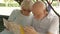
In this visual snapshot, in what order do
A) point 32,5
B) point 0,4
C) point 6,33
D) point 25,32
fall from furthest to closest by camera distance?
point 0,4 → point 6,33 → point 32,5 → point 25,32

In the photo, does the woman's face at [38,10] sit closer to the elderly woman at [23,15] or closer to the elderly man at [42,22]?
the elderly man at [42,22]

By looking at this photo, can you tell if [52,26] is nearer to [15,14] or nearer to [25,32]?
[25,32]

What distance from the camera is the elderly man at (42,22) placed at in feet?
4.78

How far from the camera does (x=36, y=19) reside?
5.14ft

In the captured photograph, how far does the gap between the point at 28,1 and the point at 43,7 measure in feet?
0.73

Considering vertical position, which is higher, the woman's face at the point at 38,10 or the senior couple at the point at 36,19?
the woman's face at the point at 38,10

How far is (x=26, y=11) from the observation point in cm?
162

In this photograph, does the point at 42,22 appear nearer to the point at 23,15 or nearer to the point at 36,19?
the point at 36,19

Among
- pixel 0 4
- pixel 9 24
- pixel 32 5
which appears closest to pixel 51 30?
pixel 32 5

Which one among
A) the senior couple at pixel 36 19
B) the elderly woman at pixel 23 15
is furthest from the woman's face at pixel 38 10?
Result: the elderly woman at pixel 23 15

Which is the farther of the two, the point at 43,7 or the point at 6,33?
the point at 6,33

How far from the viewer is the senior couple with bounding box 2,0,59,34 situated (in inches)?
57.6

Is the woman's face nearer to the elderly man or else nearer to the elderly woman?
the elderly man

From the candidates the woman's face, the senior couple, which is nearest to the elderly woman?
the senior couple
